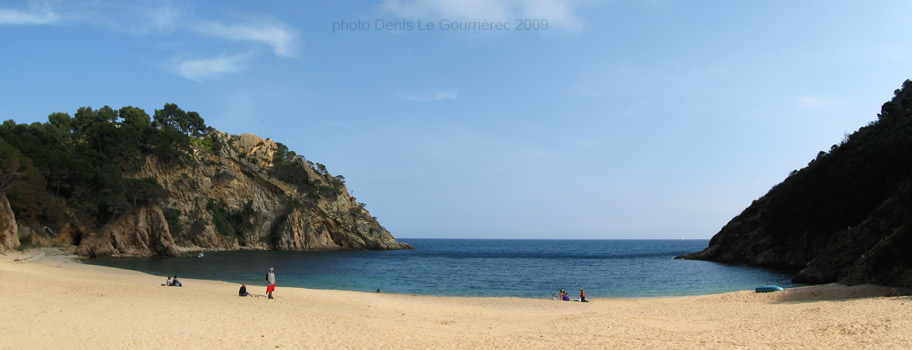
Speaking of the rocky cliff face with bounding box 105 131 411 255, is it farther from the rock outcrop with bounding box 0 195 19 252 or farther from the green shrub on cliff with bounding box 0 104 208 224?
the rock outcrop with bounding box 0 195 19 252

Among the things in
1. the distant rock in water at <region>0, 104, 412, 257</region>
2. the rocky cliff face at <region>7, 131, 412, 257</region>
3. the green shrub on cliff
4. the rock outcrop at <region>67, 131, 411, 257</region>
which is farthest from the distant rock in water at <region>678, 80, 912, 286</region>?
the rock outcrop at <region>67, 131, 411, 257</region>

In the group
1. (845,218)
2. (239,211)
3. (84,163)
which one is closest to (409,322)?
(845,218)

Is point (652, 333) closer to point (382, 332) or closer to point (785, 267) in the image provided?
point (382, 332)

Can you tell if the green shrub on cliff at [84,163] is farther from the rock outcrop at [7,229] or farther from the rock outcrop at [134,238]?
the rock outcrop at [7,229]

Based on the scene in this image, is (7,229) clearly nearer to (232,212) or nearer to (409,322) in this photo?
(409,322)

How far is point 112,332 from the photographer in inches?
498

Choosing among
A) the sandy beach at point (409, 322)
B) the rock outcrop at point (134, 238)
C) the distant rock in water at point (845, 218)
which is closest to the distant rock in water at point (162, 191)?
the rock outcrop at point (134, 238)

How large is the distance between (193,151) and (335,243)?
33305 millimetres

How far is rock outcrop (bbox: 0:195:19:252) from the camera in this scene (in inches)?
1553

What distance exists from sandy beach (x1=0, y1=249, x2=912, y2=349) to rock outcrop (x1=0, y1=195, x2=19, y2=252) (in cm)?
2264

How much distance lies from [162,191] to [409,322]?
58.8m

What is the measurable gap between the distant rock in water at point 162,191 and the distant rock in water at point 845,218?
202ft

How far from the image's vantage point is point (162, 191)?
6284 centimetres

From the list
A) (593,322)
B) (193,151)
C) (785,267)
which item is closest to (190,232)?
(193,151)
